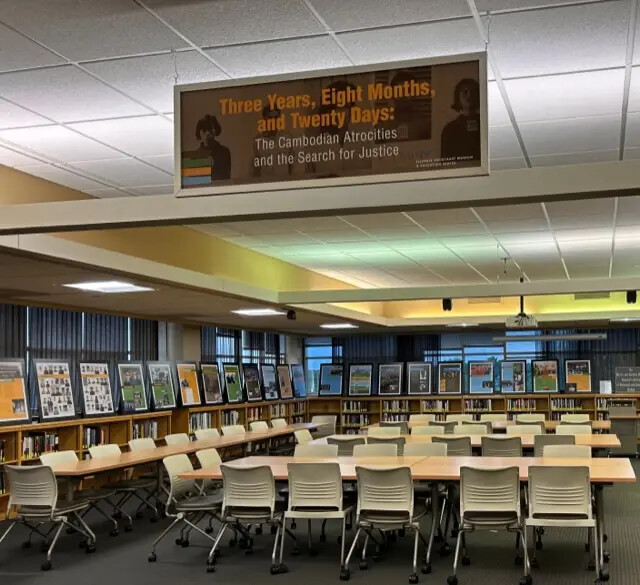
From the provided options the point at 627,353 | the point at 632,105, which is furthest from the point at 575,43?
the point at 627,353

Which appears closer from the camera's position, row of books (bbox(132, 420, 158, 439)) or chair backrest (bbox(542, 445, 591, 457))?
chair backrest (bbox(542, 445, 591, 457))

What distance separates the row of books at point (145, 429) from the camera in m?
13.2

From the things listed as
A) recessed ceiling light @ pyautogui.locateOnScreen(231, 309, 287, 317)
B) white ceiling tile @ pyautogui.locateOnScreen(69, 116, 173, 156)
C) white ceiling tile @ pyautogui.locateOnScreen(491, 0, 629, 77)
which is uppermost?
white ceiling tile @ pyautogui.locateOnScreen(491, 0, 629, 77)

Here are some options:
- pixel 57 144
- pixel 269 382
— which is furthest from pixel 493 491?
pixel 269 382

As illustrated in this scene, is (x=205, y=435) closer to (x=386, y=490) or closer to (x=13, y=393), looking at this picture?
(x=13, y=393)

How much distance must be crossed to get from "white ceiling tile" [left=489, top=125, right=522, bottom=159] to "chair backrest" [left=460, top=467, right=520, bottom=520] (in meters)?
2.66

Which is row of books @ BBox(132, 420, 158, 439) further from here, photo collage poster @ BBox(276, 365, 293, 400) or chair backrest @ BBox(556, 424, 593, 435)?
chair backrest @ BBox(556, 424, 593, 435)

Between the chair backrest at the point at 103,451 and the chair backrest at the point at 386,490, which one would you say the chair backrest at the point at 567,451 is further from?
the chair backrest at the point at 103,451

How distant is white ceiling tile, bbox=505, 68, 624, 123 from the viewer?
5301mm

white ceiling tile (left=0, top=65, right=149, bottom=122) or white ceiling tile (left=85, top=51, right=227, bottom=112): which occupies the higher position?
white ceiling tile (left=85, top=51, right=227, bottom=112)

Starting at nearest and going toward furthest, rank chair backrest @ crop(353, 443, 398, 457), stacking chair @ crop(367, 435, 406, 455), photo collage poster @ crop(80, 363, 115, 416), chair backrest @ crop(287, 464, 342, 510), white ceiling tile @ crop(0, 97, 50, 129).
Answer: white ceiling tile @ crop(0, 97, 50, 129) → chair backrest @ crop(287, 464, 342, 510) → chair backrest @ crop(353, 443, 398, 457) → stacking chair @ crop(367, 435, 406, 455) → photo collage poster @ crop(80, 363, 115, 416)

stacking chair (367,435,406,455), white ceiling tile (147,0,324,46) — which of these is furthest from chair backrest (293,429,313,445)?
white ceiling tile (147,0,324,46)

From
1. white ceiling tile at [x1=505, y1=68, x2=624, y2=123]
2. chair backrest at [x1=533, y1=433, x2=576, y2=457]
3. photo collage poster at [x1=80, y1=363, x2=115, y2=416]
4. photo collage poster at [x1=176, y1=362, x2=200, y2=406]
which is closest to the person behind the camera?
white ceiling tile at [x1=505, y1=68, x2=624, y2=123]

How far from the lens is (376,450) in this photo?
9.98m
